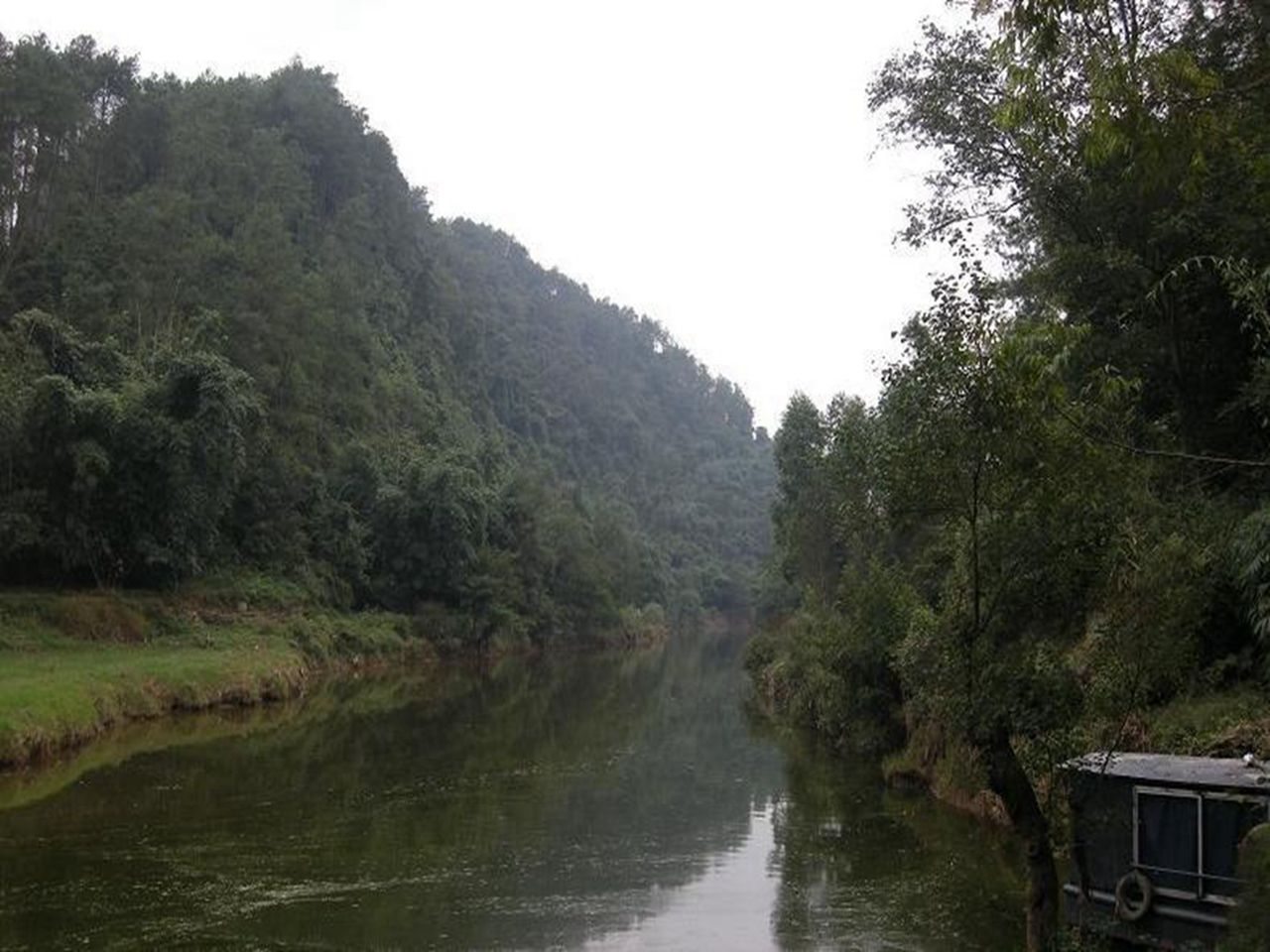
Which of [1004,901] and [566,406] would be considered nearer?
[1004,901]

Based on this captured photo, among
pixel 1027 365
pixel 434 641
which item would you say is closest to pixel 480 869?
pixel 1027 365

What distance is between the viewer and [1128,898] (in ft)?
41.3

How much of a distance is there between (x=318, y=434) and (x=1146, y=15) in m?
63.5

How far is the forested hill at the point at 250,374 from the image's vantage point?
4712cm

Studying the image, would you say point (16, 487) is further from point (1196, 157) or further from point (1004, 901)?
point (1196, 157)

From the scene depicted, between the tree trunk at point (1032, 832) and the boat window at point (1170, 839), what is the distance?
4.95ft

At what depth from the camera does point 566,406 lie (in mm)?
166500

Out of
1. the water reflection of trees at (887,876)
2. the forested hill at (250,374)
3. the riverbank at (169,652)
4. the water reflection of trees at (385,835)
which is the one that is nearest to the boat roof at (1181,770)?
the water reflection of trees at (887,876)

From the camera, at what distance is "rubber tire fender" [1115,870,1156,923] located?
484 inches

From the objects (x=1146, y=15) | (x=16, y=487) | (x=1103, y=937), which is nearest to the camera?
(x=1103, y=937)

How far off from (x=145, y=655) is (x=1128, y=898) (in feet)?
118

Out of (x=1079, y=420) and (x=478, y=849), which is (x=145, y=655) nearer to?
(x=478, y=849)

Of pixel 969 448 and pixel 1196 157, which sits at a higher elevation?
pixel 1196 157

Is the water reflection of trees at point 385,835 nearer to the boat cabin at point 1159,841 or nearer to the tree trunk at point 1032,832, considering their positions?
the tree trunk at point 1032,832
